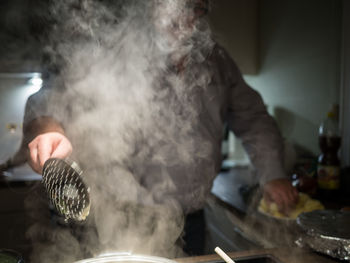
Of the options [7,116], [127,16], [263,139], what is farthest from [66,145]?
[7,116]

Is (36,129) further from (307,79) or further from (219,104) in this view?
(307,79)

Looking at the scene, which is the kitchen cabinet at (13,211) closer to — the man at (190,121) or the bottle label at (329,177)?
the man at (190,121)

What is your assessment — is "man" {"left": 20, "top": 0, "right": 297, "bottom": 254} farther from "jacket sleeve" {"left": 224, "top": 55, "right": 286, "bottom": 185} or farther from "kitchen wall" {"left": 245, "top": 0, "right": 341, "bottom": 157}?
"kitchen wall" {"left": 245, "top": 0, "right": 341, "bottom": 157}

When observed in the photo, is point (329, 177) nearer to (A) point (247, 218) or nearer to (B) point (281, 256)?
(A) point (247, 218)

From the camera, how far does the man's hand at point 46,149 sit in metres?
0.78

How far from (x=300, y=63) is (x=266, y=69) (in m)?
0.50

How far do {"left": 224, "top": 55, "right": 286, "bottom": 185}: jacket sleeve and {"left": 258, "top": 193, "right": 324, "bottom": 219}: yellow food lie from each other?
11 centimetres

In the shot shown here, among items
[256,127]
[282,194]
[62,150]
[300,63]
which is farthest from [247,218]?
[300,63]

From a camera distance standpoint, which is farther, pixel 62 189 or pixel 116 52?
pixel 116 52

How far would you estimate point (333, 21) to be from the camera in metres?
2.01

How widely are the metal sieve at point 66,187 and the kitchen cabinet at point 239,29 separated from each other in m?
2.19

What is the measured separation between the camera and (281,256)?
808 mm

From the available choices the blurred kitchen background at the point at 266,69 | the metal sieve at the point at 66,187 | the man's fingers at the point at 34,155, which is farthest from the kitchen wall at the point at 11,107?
the metal sieve at the point at 66,187

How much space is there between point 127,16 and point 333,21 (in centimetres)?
136
